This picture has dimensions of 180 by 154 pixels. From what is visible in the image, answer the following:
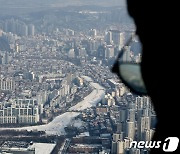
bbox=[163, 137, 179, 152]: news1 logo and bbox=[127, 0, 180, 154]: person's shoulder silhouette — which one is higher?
bbox=[127, 0, 180, 154]: person's shoulder silhouette

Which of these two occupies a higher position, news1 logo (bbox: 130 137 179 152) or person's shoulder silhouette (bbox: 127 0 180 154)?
person's shoulder silhouette (bbox: 127 0 180 154)

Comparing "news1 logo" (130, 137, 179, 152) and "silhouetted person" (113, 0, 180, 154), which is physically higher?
"silhouetted person" (113, 0, 180, 154)

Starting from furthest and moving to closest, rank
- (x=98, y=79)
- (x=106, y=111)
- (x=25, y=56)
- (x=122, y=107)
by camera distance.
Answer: (x=25, y=56) → (x=98, y=79) → (x=106, y=111) → (x=122, y=107)

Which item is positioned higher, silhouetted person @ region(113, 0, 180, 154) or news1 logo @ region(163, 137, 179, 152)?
silhouetted person @ region(113, 0, 180, 154)

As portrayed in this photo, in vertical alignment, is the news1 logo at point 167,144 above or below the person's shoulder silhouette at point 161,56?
below

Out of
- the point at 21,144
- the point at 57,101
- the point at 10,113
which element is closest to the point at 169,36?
the point at 21,144

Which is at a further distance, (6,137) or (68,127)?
(68,127)

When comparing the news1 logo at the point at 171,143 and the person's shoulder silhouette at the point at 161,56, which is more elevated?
the person's shoulder silhouette at the point at 161,56

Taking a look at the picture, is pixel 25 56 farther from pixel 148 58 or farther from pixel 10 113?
pixel 148 58
